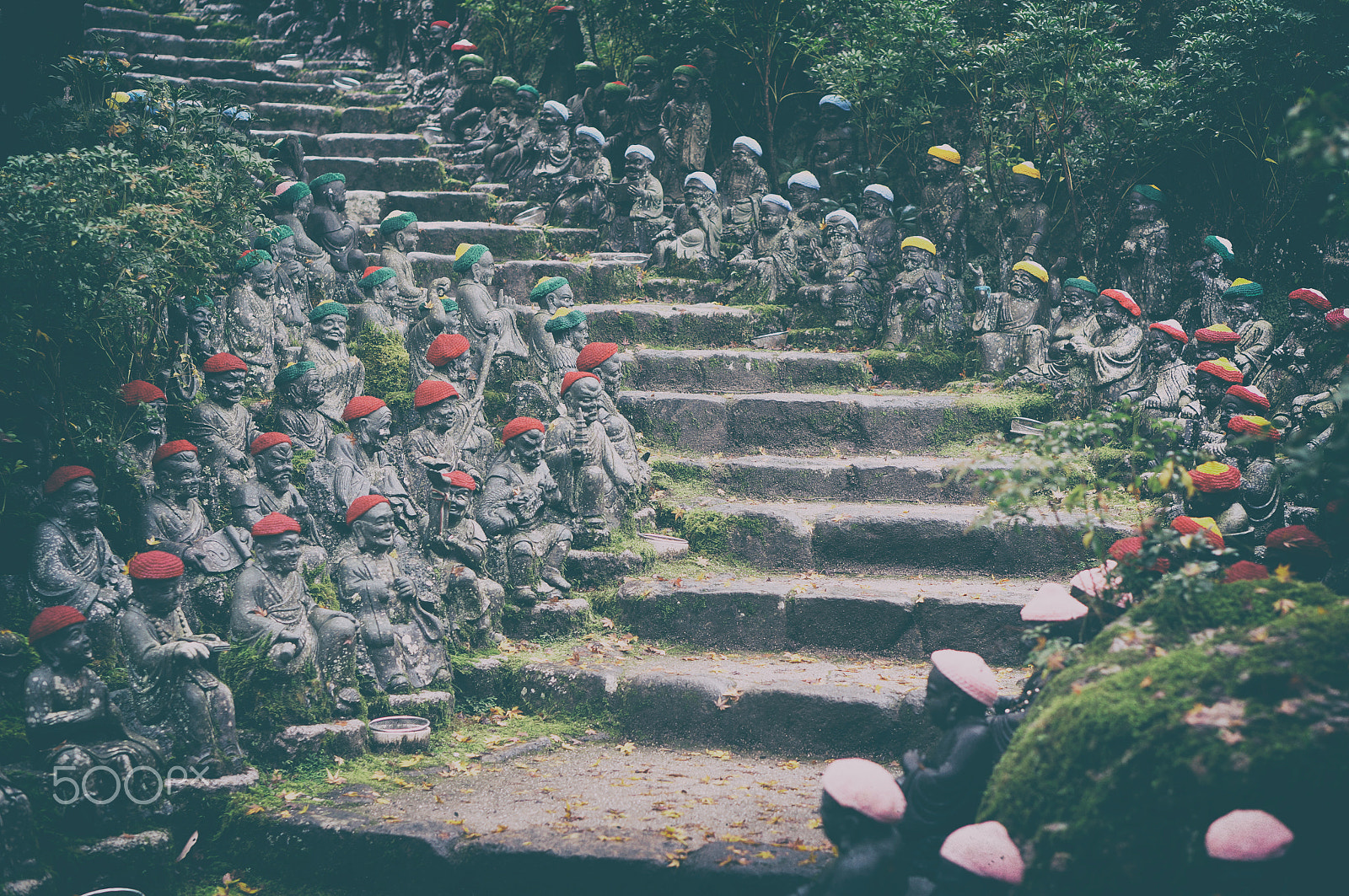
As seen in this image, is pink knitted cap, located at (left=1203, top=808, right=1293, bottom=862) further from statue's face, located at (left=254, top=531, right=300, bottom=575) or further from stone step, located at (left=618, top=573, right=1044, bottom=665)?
statue's face, located at (left=254, top=531, right=300, bottom=575)

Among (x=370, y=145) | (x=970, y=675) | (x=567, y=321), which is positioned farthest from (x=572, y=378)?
(x=370, y=145)

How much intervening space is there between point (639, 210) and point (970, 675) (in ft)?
33.9

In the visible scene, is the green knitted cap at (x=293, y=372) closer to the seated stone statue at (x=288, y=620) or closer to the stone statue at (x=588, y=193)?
the seated stone statue at (x=288, y=620)

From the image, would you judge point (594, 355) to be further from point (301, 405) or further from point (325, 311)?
point (301, 405)

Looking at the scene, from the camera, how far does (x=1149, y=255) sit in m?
11.3

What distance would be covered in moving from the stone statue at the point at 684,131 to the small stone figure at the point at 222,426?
818 centimetres

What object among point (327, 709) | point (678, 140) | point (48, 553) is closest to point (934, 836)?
point (327, 709)

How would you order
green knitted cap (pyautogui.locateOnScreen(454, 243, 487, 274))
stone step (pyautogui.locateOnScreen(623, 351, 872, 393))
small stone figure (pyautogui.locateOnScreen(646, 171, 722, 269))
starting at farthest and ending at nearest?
small stone figure (pyautogui.locateOnScreen(646, 171, 722, 269))
stone step (pyautogui.locateOnScreen(623, 351, 872, 393))
green knitted cap (pyautogui.locateOnScreen(454, 243, 487, 274))

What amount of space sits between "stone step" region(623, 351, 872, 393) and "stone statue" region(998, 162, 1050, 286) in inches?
96.2

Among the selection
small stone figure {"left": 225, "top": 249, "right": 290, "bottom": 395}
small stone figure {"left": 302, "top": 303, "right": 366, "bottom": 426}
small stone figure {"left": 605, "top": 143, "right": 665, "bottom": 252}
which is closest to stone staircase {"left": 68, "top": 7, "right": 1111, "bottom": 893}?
small stone figure {"left": 605, "top": 143, "right": 665, "bottom": 252}

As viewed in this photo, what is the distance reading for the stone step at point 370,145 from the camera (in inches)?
596

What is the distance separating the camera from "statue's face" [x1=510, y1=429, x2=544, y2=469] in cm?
842

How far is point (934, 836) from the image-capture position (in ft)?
14.8

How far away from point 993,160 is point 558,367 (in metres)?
6.51
